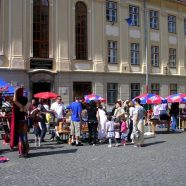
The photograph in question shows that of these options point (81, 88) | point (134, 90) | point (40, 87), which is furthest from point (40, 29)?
point (134, 90)

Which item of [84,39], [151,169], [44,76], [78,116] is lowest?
[151,169]

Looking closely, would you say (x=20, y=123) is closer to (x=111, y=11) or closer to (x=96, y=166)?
(x=96, y=166)

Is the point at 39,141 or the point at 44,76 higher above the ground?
the point at 44,76

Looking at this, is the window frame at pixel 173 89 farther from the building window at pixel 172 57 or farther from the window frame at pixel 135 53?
the window frame at pixel 135 53

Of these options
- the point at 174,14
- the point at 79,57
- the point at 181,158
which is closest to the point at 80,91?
the point at 79,57

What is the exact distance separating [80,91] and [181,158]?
60.2 feet

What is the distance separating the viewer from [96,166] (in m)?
10.4

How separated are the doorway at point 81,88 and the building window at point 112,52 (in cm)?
296

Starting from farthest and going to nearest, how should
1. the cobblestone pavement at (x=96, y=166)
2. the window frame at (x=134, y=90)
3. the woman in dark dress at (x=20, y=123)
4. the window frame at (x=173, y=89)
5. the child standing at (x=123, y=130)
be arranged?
the window frame at (x=173, y=89)
the window frame at (x=134, y=90)
the child standing at (x=123, y=130)
the woman in dark dress at (x=20, y=123)
the cobblestone pavement at (x=96, y=166)

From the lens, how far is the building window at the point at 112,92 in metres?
31.4

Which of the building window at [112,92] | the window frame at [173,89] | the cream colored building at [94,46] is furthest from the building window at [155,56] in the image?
the building window at [112,92]

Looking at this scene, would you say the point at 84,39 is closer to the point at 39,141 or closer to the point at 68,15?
the point at 68,15

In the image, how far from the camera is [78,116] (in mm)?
15125

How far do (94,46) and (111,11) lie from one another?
349 cm
